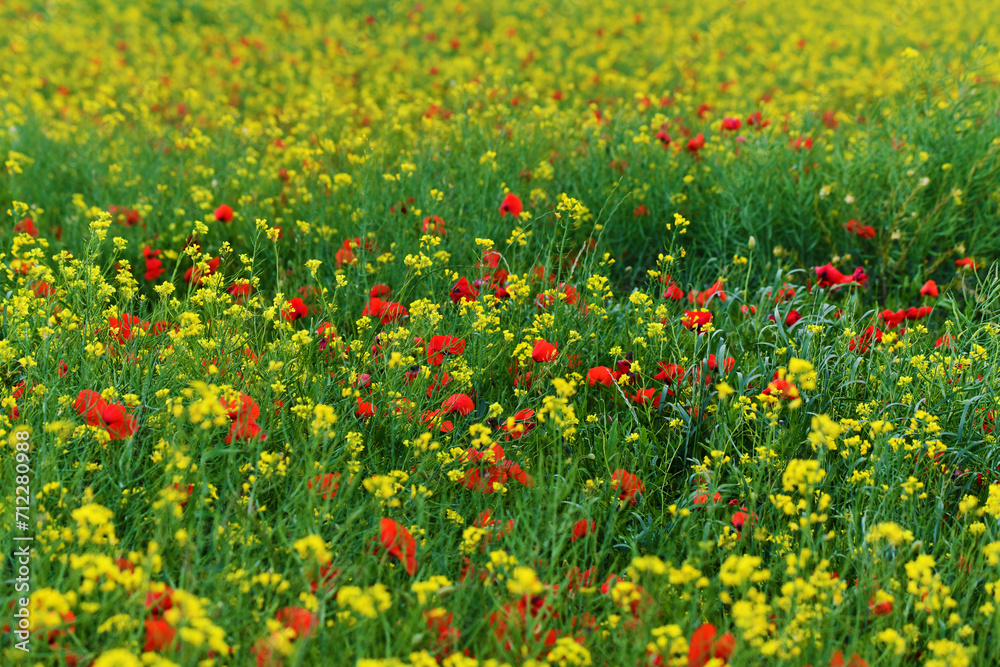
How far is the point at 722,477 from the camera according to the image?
7.32 ft

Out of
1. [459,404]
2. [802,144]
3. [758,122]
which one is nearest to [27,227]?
[459,404]

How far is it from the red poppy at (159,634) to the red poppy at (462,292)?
1502mm

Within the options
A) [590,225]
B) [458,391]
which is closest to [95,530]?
[458,391]

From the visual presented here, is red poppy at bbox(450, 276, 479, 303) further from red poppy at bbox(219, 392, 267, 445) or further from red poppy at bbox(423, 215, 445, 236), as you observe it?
red poppy at bbox(219, 392, 267, 445)

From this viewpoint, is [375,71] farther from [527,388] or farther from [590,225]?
[527,388]

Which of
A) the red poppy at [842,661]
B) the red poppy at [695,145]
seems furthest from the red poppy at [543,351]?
the red poppy at [695,145]

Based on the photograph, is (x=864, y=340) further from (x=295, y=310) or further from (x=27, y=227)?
(x=27, y=227)

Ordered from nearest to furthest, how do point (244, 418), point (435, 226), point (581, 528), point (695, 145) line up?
point (581, 528), point (244, 418), point (435, 226), point (695, 145)

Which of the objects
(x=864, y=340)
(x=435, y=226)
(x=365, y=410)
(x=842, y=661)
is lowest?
(x=842, y=661)

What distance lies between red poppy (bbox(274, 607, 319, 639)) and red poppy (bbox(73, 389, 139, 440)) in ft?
2.31

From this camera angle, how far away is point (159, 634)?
1.39 meters

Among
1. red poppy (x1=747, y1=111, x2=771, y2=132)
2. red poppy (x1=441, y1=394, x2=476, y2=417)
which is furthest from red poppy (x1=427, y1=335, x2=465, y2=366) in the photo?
red poppy (x1=747, y1=111, x2=771, y2=132)

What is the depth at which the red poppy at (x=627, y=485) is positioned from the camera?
1957mm

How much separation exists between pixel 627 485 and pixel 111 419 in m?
1.30
